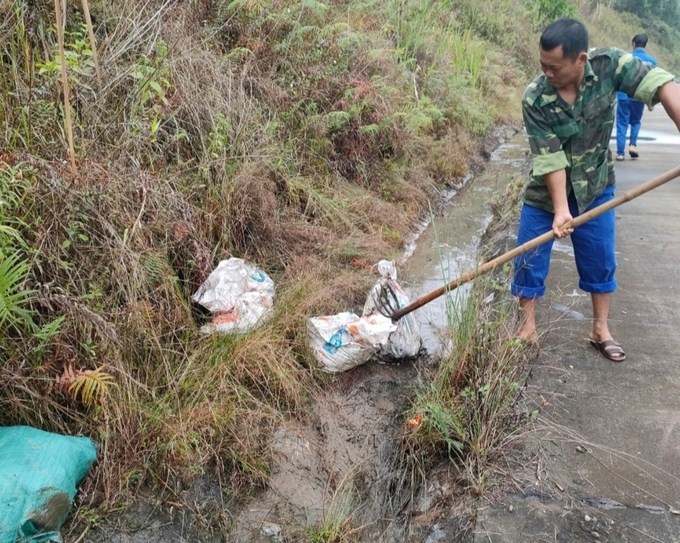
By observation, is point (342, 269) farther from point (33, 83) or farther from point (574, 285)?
point (33, 83)

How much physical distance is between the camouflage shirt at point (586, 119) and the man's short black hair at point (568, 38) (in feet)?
0.53

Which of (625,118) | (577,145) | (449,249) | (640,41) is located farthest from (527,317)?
(640,41)

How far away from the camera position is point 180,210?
9.95 feet

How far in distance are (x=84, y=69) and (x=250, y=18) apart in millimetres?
2147

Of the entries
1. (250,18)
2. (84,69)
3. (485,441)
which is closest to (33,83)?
(84,69)

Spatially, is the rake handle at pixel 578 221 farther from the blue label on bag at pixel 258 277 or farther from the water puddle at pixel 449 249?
the blue label on bag at pixel 258 277

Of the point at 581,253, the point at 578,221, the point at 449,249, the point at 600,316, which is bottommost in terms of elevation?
the point at 449,249

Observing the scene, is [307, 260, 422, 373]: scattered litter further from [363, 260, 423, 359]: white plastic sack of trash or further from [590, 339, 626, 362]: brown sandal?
[590, 339, 626, 362]: brown sandal

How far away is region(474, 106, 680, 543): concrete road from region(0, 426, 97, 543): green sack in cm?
152

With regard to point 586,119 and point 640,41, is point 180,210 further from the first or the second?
point 640,41

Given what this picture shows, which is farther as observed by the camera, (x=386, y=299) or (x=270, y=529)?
(x=386, y=299)

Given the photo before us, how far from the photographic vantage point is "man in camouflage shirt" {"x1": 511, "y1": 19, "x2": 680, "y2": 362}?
2.41 metres

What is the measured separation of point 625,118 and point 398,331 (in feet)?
18.7

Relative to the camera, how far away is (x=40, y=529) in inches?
72.6
